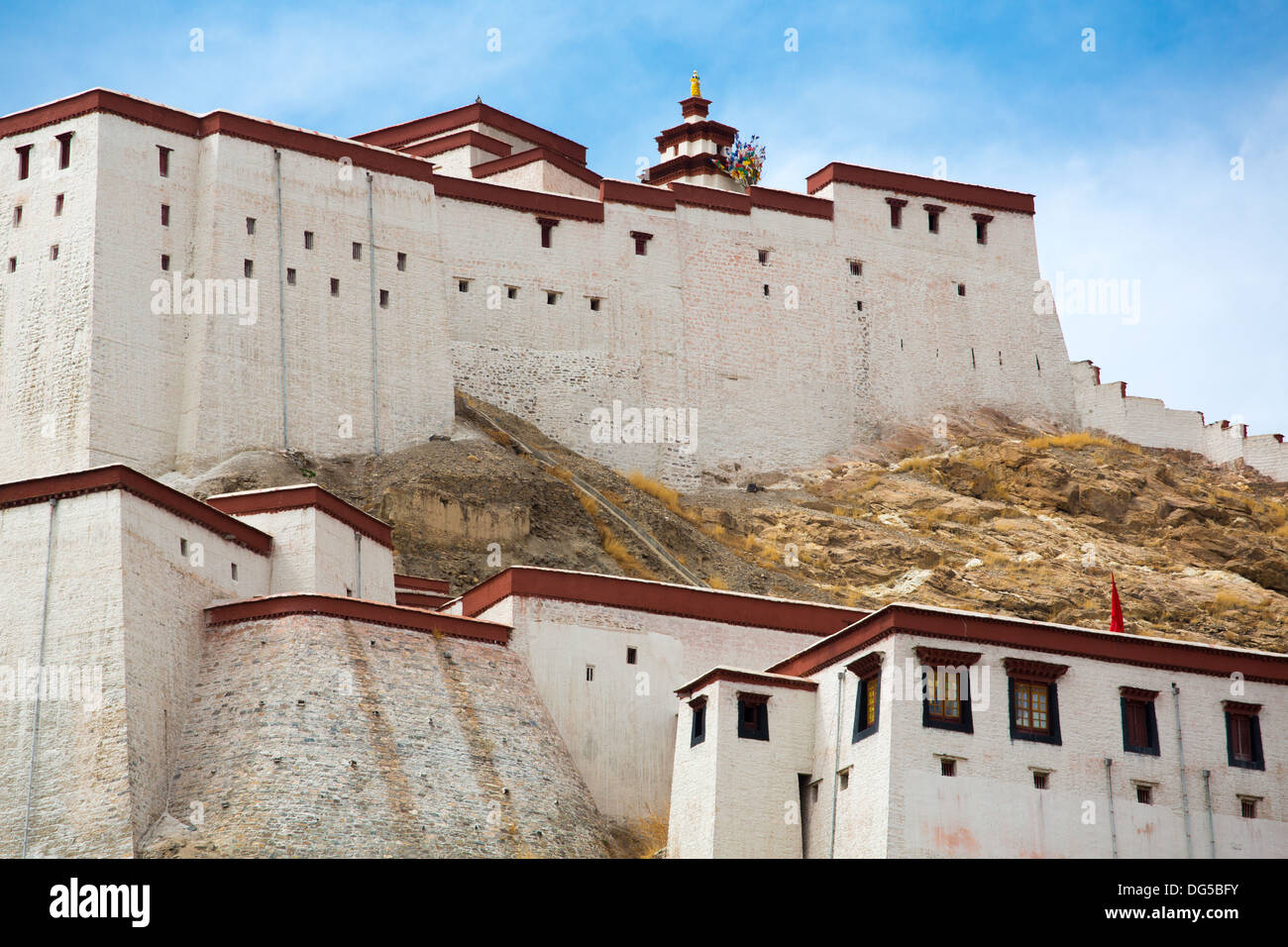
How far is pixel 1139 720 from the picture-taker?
35062mm

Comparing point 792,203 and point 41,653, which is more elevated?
point 792,203

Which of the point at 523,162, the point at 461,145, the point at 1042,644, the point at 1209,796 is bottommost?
the point at 1209,796

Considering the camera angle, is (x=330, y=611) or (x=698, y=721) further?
(x=330, y=611)

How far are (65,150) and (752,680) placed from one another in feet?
79.3

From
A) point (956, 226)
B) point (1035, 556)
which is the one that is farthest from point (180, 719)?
point (956, 226)

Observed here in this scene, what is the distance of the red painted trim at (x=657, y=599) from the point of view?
131 ft

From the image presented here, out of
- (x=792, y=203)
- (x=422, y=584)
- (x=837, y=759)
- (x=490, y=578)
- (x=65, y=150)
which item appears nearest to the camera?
(x=837, y=759)

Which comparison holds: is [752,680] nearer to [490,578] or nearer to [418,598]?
[490,578]

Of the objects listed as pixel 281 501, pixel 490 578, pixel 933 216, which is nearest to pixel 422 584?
pixel 490 578

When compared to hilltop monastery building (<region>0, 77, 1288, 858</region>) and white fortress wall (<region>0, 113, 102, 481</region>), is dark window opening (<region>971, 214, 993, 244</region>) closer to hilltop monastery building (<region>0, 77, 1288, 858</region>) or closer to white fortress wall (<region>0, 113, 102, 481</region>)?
hilltop monastery building (<region>0, 77, 1288, 858</region>)

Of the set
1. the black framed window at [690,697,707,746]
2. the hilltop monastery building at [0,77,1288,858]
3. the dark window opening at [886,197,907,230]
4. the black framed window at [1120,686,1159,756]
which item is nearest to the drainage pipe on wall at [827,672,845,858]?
the hilltop monastery building at [0,77,1288,858]

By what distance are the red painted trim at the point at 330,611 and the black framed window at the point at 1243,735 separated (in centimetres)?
1454

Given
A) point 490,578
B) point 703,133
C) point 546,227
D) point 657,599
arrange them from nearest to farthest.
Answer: point 657,599
point 490,578
point 546,227
point 703,133

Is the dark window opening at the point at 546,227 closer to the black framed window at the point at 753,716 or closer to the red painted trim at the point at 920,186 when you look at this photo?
the red painted trim at the point at 920,186
